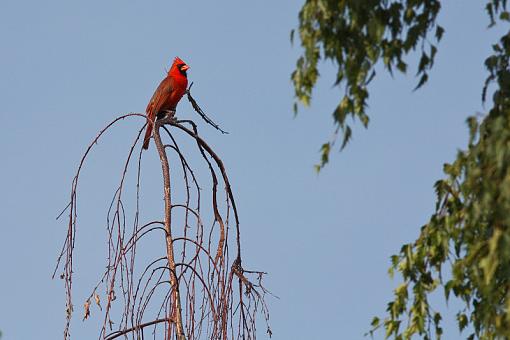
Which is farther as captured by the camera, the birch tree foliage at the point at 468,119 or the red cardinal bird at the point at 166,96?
the red cardinal bird at the point at 166,96

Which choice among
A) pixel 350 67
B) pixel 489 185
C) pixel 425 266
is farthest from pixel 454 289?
pixel 350 67

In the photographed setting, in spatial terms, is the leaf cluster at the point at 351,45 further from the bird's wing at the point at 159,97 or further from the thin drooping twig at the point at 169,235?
the bird's wing at the point at 159,97

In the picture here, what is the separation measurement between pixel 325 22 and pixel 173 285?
1263 mm

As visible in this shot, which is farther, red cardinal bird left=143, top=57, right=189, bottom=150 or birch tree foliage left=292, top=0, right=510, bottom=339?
red cardinal bird left=143, top=57, right=189, bottom=150

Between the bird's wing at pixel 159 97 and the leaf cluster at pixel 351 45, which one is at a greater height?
the bird's wing at pixel 159 97

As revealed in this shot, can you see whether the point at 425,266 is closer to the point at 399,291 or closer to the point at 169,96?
the point at 399,291

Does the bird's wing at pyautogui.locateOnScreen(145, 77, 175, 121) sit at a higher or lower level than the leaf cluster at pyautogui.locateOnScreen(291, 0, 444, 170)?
higher

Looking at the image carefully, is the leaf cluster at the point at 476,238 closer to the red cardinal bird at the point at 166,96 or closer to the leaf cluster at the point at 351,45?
the leaf cluster at the point at 351,45

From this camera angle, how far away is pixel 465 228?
13.4ft

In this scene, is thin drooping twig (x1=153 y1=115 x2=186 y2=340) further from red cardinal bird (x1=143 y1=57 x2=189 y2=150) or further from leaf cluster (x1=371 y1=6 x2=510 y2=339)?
red cardinal bird (x1=143 y1=57 x2=189 y2=150)

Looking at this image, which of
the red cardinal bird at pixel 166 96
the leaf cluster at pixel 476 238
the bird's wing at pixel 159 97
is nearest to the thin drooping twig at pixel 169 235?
the leaf cluster at pixel 476 238

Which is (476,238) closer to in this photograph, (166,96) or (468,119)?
(468,119)

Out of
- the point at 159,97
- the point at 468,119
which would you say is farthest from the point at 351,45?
the point at 159,97

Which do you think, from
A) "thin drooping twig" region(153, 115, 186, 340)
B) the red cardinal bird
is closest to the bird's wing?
the red cardinal bird
